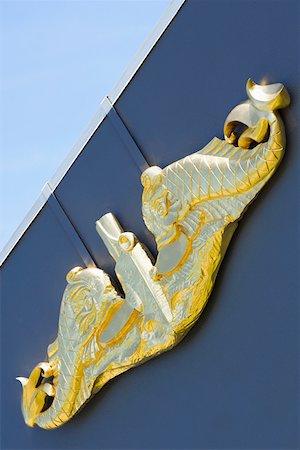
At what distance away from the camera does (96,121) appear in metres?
4.11

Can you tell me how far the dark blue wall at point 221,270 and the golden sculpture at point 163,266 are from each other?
2.0 inches

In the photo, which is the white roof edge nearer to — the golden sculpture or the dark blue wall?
the dark blue wall

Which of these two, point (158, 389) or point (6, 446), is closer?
point (158, 389)

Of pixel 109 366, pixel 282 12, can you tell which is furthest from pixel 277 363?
pixel 282 12

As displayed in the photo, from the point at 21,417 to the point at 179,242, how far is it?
3.56ft

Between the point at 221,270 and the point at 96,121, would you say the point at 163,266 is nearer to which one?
the point at 221,270

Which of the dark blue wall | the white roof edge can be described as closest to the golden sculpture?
the dark blue wall

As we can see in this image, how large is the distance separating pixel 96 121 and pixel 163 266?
2.14ft

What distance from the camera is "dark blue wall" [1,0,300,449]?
11.1 feet

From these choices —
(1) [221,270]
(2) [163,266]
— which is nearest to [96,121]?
(2) [163,266]

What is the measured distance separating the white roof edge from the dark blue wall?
0.9 inches

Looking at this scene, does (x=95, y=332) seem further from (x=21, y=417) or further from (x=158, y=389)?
(x=21, y=417)

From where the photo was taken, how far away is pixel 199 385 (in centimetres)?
361

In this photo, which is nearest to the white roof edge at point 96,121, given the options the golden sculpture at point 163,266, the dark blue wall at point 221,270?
the dark blue wall at point 221,270
